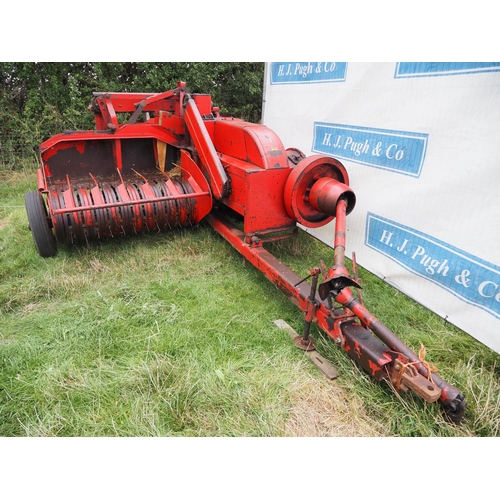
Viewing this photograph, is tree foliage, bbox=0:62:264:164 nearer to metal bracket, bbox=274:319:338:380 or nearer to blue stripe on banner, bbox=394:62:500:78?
blue stripe on banner, bbox=394:62:500:78

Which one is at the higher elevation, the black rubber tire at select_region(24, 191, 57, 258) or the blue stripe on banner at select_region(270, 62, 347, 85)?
the blue stripe on banner at select_region(270, 62, 347, 85)

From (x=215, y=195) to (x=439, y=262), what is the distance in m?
2.18

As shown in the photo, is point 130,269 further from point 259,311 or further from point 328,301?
point 328,301

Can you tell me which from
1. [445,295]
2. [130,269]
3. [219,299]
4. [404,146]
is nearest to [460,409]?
[445,295]

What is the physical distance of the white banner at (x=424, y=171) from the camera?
291 cm

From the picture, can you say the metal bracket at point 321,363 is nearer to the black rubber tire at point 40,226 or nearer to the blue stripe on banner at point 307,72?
the black rubber tire at point 40,226

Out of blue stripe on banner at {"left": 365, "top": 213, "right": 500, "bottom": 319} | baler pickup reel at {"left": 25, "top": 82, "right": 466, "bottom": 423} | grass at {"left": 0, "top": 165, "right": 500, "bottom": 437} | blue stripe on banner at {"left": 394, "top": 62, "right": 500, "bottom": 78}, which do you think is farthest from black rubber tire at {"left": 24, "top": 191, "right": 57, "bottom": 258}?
blue stripe on banner at {"left": 394, "top": 62, "right": 500, "bottom": 78}

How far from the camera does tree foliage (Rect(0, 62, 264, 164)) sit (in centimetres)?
721

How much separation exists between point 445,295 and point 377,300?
563 millimetres

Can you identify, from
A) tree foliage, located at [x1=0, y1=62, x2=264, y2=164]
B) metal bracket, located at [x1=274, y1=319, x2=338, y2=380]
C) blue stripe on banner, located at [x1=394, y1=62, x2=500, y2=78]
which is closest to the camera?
metal bracket, located at [x1=274, y1=319, x2=338, y2=380]

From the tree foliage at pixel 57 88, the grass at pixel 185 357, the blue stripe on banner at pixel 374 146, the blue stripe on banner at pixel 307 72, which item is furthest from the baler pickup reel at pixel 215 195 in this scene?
the tree foliage at pixel 57 88

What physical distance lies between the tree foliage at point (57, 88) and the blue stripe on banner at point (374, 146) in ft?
16.6

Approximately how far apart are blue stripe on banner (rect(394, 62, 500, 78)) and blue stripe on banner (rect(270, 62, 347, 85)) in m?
0.77

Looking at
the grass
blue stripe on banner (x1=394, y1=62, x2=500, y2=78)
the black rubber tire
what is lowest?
the grass
